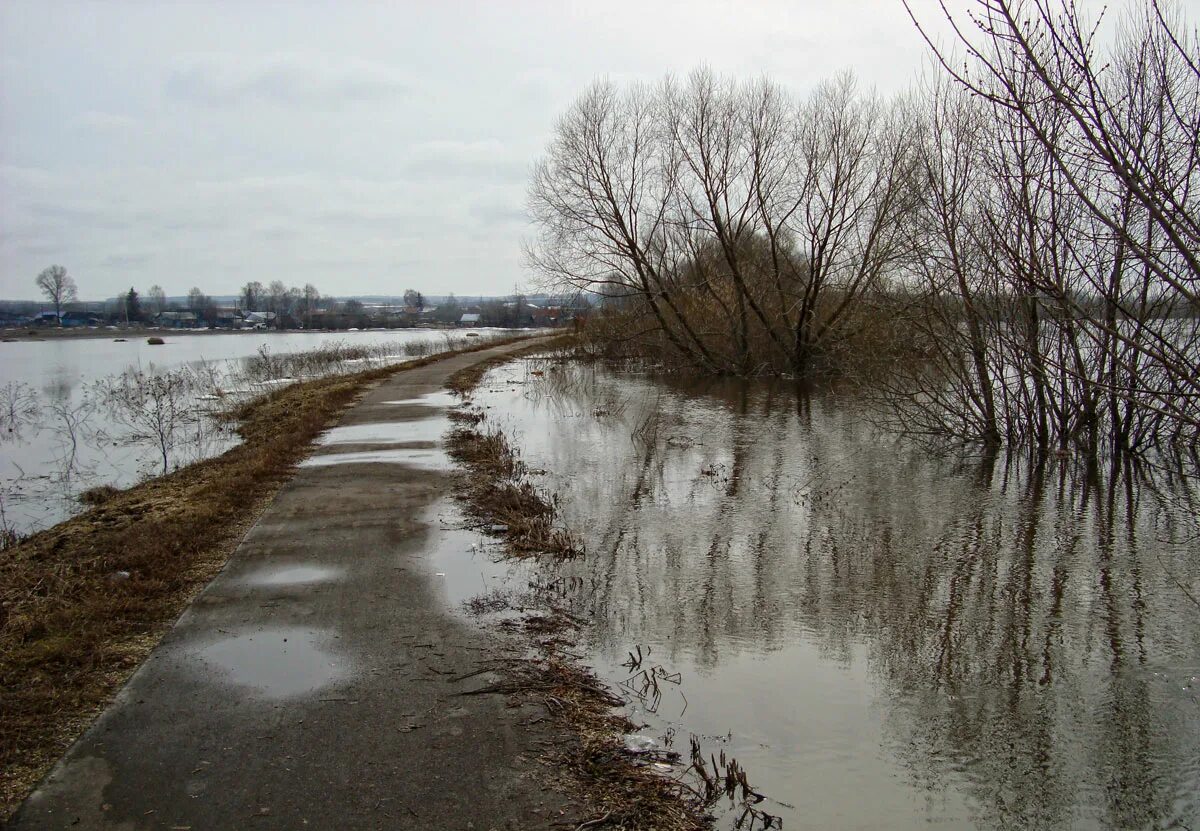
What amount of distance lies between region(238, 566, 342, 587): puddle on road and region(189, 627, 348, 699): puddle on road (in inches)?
42.0

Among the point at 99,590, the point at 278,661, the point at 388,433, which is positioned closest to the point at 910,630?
the point at 278,661

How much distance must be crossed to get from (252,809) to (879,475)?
405 inches

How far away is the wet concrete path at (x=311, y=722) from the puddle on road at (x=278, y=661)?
0.01 m

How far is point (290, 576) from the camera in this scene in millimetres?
7070

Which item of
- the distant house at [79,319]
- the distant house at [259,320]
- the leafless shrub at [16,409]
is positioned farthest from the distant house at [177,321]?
the leafless shrub at [16,409]

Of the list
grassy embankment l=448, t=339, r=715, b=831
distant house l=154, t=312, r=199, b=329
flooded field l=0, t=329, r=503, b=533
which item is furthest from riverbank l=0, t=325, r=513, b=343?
grassy embankment l=448, t=339, r=715, b=831

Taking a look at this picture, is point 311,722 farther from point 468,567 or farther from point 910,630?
point 910,630

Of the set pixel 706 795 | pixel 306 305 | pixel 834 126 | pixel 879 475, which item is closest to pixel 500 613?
pixel 706 795

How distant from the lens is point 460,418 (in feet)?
58.0

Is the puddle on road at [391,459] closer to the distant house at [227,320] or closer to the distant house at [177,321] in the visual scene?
the distant house at [227,320]

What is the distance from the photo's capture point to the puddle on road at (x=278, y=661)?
5023mm

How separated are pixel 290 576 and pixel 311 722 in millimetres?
2741

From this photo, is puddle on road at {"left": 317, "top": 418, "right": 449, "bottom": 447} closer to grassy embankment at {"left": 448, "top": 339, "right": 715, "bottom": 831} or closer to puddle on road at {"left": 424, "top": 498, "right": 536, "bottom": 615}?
puddle on road at {"left": 424, "top": 498, "right": 536, "bottom": 615}

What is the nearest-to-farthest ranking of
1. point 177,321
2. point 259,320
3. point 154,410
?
point 154,410
point 177,321
point 259,320
